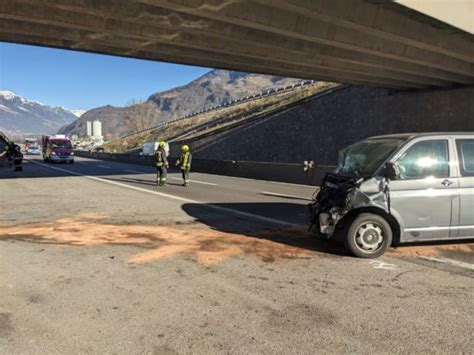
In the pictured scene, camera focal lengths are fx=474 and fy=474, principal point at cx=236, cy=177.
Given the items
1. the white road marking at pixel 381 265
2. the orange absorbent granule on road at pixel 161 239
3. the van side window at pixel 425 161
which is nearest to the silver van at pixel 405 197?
the van side window at pixel 425 161

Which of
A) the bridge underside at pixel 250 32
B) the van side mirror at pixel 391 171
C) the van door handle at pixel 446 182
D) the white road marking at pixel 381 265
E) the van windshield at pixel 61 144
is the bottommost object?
the white road marking at pixel 381 265

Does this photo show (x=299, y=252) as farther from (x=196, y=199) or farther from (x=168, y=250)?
(x=196, y=199)

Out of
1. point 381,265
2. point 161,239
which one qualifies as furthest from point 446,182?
point 161,239

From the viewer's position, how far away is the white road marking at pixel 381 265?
6.27 m

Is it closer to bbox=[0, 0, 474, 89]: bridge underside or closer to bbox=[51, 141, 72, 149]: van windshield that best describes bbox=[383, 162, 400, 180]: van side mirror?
bbox=[0, 0, 474, 89]: bridge underside

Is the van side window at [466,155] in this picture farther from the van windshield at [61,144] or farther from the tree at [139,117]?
the tree at [139,117]

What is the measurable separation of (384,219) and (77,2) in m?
11.0

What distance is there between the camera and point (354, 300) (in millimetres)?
4992

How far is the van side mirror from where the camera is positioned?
6.70m

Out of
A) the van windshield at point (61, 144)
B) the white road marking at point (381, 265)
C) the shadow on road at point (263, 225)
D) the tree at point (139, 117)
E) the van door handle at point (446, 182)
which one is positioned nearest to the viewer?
the white road marking at point (381, 265)

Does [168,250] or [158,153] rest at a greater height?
[158,153]

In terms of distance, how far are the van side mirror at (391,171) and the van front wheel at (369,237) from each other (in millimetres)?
589

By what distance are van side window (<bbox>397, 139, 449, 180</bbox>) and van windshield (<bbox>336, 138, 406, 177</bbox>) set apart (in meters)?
0.23

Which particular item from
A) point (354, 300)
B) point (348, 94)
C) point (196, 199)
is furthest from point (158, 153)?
point (348, 94)
